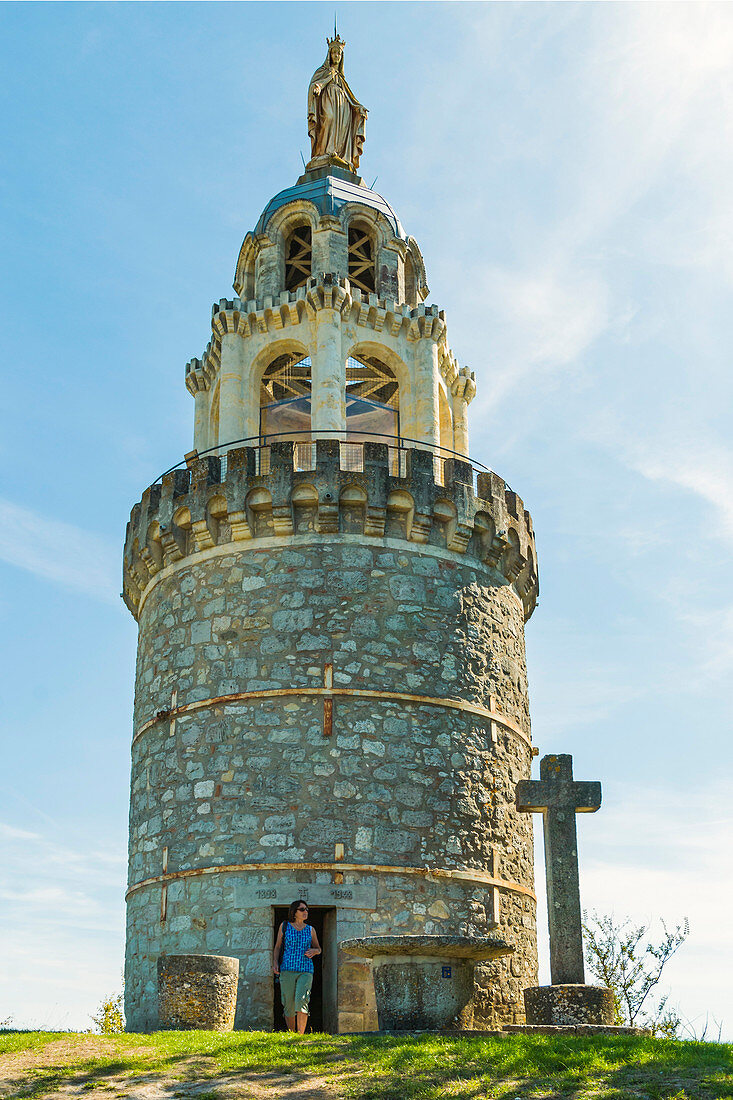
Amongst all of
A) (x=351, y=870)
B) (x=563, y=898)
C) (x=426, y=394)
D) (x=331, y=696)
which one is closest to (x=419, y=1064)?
(x=563, y=898)

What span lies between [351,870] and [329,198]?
12.2 meters

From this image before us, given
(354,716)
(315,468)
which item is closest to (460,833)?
(354,716)

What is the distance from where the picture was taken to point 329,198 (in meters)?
20.0

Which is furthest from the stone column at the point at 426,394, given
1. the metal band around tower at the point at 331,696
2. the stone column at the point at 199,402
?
the metal band around tower at the point at 331,696

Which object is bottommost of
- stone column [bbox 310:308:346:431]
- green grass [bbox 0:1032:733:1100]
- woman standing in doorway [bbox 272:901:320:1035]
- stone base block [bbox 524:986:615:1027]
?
green grass [bbox 0:1032:733:1100]

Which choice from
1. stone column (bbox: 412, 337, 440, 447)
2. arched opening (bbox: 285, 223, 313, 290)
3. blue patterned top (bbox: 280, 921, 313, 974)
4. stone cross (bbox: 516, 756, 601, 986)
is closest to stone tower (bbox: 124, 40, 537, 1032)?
stone column (bbox: 412, 337, 440, 447)

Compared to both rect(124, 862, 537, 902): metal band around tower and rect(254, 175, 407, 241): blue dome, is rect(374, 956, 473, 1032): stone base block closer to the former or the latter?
rect(124, 862, 537, 902): metal band around tower

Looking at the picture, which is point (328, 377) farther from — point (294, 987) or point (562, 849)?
point (294, 987)

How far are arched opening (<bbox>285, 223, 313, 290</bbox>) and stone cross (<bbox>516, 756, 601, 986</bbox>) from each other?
37.1 feet

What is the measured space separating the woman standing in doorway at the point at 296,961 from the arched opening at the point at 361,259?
12120 millimetres

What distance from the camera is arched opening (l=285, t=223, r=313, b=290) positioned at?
67.5 feet

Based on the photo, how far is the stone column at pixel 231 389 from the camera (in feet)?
60.3

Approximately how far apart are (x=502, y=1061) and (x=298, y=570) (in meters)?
7.73

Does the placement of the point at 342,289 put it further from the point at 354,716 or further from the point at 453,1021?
the point at 453,1021
